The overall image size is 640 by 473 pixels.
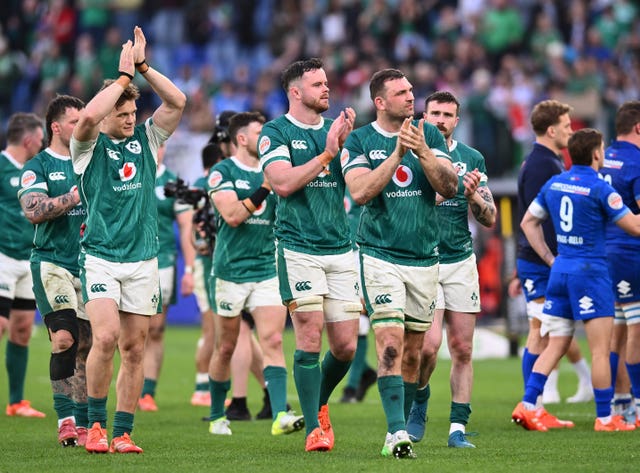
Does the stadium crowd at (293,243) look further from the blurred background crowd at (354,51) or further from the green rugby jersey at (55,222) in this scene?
the blurred background crowd at (354,51)

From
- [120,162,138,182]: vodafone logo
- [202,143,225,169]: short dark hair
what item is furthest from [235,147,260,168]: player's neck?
[120,162,138,182]: vodafone logo

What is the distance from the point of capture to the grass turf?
28.1 ft

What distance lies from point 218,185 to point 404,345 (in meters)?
2.77

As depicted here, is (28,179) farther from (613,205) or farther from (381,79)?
(613,205)

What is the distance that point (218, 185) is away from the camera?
11.6 meters

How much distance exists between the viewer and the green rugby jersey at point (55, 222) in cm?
1049

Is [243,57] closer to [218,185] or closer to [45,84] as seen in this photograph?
[45,84]

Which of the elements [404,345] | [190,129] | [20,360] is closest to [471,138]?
[190,129]

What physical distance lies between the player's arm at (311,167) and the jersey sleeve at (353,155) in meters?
0.05

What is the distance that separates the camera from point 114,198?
30.8ft

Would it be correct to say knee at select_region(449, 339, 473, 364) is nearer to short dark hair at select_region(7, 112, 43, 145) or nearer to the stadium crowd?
the stadium crowd

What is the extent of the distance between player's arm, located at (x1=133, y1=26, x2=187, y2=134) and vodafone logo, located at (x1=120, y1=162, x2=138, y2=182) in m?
0.42

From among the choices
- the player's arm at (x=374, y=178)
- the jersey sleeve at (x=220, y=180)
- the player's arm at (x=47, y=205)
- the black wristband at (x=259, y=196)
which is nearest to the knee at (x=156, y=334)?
the jersey sleeve at (x=220, y=180)

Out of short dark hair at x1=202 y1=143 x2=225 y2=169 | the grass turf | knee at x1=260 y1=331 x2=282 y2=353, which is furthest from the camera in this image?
short dark hair at x1=202 y1=143 x2=225 y2=169
